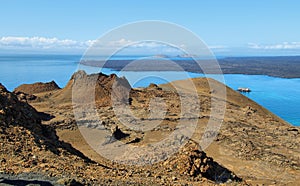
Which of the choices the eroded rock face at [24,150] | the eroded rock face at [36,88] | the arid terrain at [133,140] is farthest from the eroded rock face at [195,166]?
the eroded rock face at [36,88]

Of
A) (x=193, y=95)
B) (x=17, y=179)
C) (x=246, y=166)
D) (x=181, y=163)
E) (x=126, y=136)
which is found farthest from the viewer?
(x=193, y=95)

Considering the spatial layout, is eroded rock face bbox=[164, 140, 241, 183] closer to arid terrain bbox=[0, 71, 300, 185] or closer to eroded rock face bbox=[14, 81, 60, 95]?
arid terrain bbox=[0, 71, 300, 185]

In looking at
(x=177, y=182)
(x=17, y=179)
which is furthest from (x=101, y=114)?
(x=17, y=179)

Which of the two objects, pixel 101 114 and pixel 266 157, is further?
pixel 101 114

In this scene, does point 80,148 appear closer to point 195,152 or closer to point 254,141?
point 195,152

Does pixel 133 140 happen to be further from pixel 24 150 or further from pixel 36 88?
pixel 36 88

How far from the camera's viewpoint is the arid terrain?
326 inches

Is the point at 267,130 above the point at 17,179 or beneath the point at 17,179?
beneath

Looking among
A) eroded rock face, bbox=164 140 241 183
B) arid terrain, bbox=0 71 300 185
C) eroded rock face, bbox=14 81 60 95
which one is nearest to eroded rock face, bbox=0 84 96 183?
arid terrain, bbox=0 71 300 185

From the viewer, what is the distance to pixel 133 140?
17.2 metres

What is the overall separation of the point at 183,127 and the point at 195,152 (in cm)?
825

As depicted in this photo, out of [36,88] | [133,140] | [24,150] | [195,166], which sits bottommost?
[133,140]

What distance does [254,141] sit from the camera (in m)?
19.0

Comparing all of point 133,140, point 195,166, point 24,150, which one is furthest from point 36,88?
point 24,150
